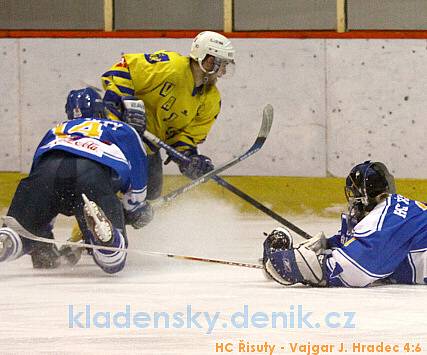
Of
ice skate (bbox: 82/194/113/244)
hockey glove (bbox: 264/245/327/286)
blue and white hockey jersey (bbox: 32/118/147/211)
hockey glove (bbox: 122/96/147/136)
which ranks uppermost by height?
hockey glove (bbox: 122/96/147/136)

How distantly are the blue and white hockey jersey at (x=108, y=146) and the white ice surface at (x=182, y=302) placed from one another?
341 mm

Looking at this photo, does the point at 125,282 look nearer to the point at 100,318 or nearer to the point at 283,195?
the point at 100,318

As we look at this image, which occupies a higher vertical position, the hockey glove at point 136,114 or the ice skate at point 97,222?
the hockey glove at point 136,114

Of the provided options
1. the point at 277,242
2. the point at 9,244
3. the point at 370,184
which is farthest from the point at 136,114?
the point at 370,184

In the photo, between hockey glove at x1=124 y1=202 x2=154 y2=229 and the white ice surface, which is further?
hockey glove at x1=124 y1=202 x2=154 y2=229

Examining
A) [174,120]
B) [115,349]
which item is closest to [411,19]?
[174,120]

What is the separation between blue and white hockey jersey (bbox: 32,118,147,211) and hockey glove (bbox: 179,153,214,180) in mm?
779

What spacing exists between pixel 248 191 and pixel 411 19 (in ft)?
4.24

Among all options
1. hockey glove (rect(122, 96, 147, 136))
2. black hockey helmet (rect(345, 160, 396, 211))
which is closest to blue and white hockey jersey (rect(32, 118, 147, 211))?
hockey glove (rect(122, 96, 147, 136))

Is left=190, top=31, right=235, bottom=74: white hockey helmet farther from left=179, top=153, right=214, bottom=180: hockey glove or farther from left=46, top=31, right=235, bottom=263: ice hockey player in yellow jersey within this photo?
left=179, top=153, right=214, bottom=180: hockey glove

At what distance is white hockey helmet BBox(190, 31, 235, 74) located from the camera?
569 cm

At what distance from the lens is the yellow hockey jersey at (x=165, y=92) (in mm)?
5742

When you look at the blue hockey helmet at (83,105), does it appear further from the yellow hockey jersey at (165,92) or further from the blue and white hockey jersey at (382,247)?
the blue and white hockey jersey at (382,247)

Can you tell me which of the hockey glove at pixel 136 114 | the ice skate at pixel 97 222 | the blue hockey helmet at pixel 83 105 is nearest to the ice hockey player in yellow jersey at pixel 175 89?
the hockey glove at pixel 136 114
